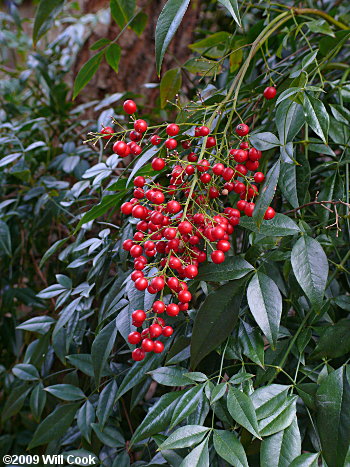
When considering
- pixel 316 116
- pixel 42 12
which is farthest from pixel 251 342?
pixel 42 12

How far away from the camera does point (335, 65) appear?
0.73 m

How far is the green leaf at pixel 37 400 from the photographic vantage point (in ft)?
2.60

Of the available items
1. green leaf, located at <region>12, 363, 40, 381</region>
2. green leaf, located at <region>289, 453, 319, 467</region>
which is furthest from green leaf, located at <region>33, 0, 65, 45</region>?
green leaf, located at <region>289, 453, 319, 467</region>

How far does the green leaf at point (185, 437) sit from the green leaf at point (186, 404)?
1 cm

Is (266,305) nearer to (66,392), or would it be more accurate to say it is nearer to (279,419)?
(279,419)

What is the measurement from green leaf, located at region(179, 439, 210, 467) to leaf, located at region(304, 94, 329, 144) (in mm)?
363

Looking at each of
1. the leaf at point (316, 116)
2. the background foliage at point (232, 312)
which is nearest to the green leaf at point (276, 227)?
the background foliage at point (232, 312)

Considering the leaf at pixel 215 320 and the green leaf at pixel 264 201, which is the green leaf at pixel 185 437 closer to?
the leaf at pixel 215 320

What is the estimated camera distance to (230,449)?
1.46 ft

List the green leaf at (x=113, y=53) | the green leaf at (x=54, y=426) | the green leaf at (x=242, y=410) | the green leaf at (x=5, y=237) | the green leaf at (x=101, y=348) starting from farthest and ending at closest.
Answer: the green leaf at (x=5, y=237) < the green leaf at (x=113, y=53) < the green leaf at (x=54, y=426) < the green leaf at (x=101, y=348) < the green leaf at (x=242, y=410)

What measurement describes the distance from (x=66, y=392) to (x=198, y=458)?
0.34 meters

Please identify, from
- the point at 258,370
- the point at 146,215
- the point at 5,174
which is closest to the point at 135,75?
the point at 5,174

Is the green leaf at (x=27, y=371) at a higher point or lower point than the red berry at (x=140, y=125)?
lower

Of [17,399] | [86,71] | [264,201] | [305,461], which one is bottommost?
[17,399]
